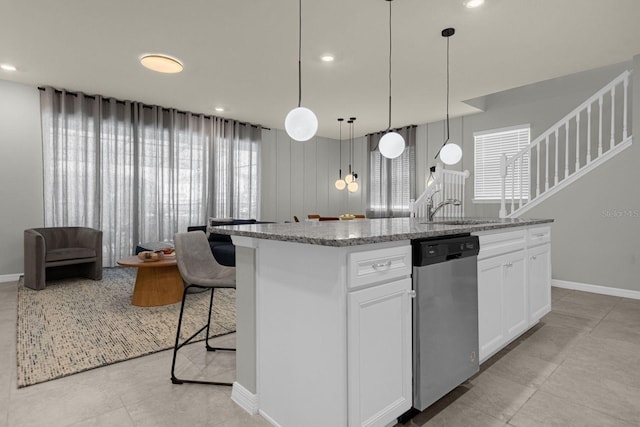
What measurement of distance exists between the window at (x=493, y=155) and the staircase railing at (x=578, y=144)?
1.18 feet

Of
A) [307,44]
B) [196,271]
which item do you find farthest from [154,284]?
[307,44]

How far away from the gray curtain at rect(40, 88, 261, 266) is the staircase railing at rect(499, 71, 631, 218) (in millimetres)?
4932

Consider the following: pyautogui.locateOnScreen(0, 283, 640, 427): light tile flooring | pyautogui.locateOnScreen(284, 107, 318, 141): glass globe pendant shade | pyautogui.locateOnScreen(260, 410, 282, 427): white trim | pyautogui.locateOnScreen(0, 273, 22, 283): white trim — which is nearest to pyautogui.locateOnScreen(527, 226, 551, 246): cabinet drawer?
pyautogui.locateOnScreen(0, 283, 640, 427): light tile flooring

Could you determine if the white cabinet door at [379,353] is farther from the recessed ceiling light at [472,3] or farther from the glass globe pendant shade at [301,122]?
the recessed ceiling light at [472,3]

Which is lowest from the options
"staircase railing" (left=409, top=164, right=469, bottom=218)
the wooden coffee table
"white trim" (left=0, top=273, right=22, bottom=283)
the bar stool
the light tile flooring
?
the light tile flooring

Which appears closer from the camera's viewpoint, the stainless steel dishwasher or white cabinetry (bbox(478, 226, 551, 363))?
the stainless steel dishwasher

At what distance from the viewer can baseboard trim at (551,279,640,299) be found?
3.76 m

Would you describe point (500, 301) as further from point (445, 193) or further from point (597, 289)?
point (445, 193)

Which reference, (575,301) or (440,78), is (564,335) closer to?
(575,301)

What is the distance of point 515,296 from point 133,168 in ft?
18.6

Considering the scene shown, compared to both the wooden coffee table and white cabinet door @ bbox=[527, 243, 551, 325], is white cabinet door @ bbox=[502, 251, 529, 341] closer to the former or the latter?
white cabinet door @ bbox=[527, 243, 551, 325]

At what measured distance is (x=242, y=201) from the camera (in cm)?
687

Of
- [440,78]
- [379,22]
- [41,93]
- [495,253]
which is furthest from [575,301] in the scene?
[41,93]

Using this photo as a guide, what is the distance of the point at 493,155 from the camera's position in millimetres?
6047
